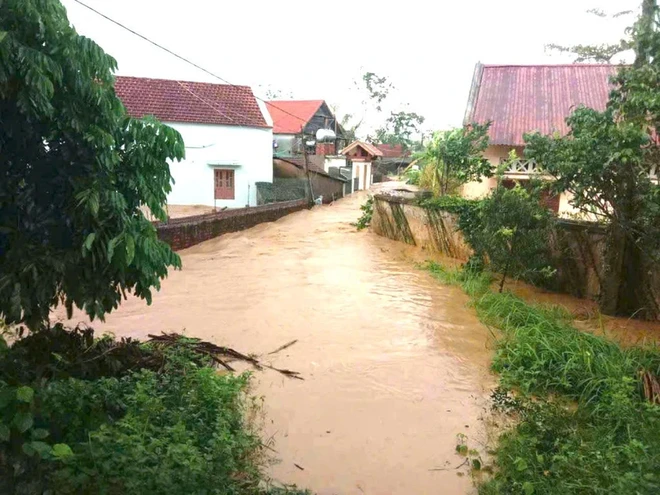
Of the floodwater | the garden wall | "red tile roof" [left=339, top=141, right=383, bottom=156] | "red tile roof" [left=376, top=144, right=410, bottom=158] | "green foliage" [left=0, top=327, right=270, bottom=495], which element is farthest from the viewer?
"red tile roof" [left=376, top=144, right=410, bottom=158]

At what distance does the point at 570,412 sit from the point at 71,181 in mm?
4437

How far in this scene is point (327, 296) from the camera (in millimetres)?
9320

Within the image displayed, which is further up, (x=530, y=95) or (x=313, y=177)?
(x=530, y=95)

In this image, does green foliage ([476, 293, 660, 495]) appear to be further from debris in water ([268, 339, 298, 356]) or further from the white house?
the white house

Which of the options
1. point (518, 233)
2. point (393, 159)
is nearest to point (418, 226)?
point (518, 233)

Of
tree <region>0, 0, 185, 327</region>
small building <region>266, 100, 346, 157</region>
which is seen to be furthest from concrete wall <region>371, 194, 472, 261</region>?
small building <region>266, 100, 346, 157</region>

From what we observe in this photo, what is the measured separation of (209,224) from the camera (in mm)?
14805

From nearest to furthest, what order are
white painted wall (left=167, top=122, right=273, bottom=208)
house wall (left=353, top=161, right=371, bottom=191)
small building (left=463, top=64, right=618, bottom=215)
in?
small building (left=463, top=64, right=618, bottom=215)
white painted wall (left=167, top=122, right=273, bottom=208)
house wall (left=353, top=161, right=371, bottom=191)

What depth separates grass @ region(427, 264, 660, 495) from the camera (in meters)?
3.40

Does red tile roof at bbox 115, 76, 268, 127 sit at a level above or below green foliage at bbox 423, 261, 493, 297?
above

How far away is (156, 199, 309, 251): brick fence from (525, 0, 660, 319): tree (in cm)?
844

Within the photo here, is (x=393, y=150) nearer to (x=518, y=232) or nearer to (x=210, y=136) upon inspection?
(x=210, y=136)

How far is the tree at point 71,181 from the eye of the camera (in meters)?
3.25

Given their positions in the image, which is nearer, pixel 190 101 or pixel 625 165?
pixel 625 165
